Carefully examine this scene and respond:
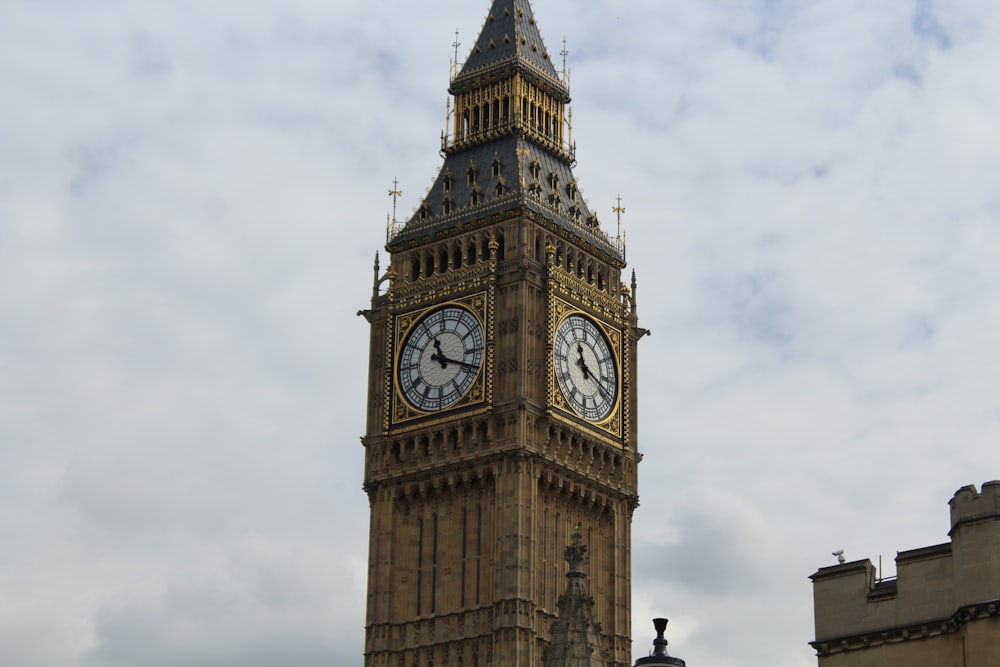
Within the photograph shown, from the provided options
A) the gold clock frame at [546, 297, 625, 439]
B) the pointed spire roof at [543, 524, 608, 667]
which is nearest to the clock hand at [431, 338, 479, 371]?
the gold clock frame at [546, 297, 625, 439]

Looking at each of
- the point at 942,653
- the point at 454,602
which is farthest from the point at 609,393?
the point at 942,653

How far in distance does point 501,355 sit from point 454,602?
443 inches

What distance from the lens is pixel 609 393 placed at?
103625mm

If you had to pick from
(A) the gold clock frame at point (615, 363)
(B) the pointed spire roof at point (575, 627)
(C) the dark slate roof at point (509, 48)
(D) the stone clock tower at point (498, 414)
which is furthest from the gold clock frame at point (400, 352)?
(B) the pointed spire roof at point (575, 627)

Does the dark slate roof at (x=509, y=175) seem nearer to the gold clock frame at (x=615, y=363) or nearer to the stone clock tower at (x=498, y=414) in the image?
the stone clock tower at (x=498, y=414)

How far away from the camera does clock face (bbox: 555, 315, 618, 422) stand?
10138 centimetres

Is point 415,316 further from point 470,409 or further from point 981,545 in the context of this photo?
point 981,545

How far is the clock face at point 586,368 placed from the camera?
101375 mm

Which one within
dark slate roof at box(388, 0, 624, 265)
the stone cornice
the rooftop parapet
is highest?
dark slate roof at box(388, 0, 624, 265)

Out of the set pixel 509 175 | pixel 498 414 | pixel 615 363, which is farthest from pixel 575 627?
pixel 509 175

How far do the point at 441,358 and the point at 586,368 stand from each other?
22.5 feet

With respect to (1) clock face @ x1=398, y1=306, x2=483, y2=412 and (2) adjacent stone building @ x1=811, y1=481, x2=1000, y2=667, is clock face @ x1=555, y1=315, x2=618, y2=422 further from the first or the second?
(2) adjacent stone building @ x1=811, y1=481, x2=1000, y2=667

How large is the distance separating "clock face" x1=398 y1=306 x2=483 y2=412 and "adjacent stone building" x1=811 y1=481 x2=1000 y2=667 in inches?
1720

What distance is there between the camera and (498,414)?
98500 millimetres
